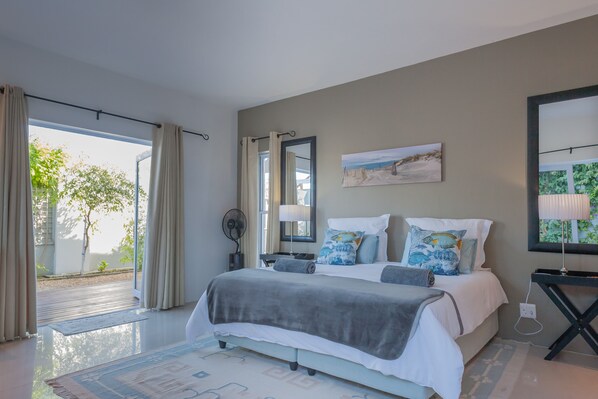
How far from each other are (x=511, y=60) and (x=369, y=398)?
123 inches

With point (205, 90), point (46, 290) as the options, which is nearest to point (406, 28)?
point (205, 90)

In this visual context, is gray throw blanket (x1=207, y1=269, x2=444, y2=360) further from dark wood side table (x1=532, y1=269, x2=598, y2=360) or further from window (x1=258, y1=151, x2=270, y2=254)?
window (x1=258, y1=151, x2=270, y2=254)

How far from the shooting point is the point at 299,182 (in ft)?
16.0

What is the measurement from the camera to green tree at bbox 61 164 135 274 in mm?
6746

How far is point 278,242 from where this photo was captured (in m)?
4.94

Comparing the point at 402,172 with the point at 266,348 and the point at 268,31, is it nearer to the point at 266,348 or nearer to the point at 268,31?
the point at 268,31

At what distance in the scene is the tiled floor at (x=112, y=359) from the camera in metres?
2.31

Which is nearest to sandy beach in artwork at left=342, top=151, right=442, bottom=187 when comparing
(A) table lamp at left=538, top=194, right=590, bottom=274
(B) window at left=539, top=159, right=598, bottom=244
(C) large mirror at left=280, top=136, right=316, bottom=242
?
(C) large mirror at left=280, top=136, right=316, bottom=242

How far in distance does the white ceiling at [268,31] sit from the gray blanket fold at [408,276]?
2.03m

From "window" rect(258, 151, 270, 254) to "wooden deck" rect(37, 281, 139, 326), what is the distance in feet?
6.02

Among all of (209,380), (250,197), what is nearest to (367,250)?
(209,380)

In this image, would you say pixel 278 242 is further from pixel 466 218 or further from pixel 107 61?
A: pixel 107 61

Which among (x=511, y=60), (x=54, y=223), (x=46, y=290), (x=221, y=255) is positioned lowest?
(x=46, y=290)

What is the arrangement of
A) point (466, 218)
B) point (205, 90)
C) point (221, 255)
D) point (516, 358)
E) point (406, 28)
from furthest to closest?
point (221, 255) < point (205, 90) < point (466, 218) < point (406, 28) < point (516, 358)
